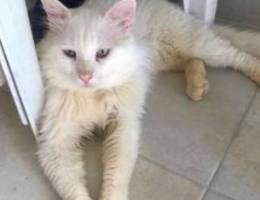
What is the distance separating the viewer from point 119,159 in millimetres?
1345

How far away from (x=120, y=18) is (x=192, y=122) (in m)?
0.43

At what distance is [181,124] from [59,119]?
390 mm

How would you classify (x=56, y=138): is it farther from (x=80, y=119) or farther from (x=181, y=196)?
(x=181, y=196)

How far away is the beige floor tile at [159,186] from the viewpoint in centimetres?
134

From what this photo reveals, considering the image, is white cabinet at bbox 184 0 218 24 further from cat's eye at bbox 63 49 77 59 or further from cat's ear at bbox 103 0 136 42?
cat's eye at bbox 63 49 77 59

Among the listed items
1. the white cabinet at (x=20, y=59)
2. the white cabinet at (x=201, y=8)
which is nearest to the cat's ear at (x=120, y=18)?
the white cabinet at (x=20, y=59)

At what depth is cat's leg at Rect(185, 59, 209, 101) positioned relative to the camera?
1.55m

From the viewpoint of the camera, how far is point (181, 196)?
4.39 feet

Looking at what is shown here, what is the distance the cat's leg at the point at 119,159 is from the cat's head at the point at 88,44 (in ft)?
0.49

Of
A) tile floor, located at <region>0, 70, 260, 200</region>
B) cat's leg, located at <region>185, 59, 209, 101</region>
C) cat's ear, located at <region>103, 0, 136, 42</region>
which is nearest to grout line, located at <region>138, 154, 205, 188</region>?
tile floor, located at <region>0, 70, 260, 200</region>

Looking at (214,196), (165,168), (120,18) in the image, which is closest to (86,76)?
(120,18)

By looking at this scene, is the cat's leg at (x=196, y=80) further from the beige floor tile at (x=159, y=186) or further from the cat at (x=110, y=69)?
the beige floor tile at (x=159, y=186)

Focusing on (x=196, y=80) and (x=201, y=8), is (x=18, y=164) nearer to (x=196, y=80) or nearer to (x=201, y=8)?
(x=196, y=80)

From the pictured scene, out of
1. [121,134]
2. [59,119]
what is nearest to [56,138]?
[59,119]
